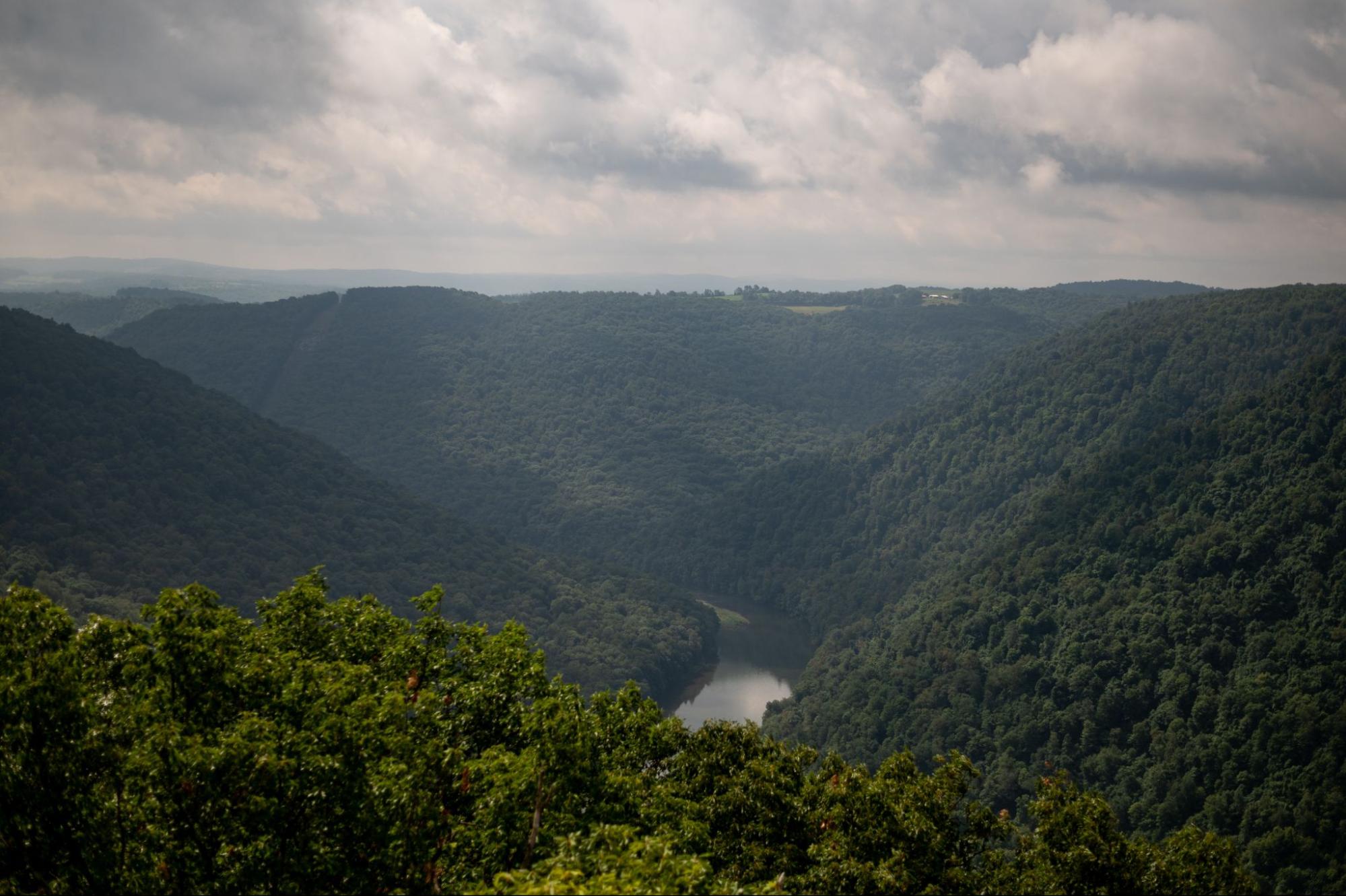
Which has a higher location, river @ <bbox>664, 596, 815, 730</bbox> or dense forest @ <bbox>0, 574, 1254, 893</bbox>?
dense forest @ <bbox>0, 574, 1254, 893</bbox>

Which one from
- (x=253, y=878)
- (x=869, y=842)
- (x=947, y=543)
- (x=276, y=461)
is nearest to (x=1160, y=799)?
(x=869, y=842)

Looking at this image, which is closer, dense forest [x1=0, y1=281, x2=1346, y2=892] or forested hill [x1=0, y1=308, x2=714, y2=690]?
dense forest [x1=0, y1=281, x2=1346, y2=892]

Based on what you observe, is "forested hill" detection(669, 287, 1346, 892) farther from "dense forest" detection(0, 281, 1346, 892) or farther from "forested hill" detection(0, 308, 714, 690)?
"forested hill" detection(0, 308, 714, 690)

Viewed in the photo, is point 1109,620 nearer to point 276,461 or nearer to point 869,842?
point 869,842

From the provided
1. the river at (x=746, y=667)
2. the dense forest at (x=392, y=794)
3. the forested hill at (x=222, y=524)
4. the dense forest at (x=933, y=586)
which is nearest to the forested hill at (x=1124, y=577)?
the dense forest at (x=933, y=586)

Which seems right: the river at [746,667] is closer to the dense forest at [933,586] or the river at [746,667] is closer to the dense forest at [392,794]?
the dense forest at [933,586]

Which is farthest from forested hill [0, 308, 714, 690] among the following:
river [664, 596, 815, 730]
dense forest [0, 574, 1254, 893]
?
dense forest [0, 574, 1254, 893]

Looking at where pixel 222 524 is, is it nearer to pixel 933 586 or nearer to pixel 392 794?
pixel 933 586

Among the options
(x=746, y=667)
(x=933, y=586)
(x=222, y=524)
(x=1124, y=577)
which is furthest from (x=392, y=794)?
(x=933, y=586)
